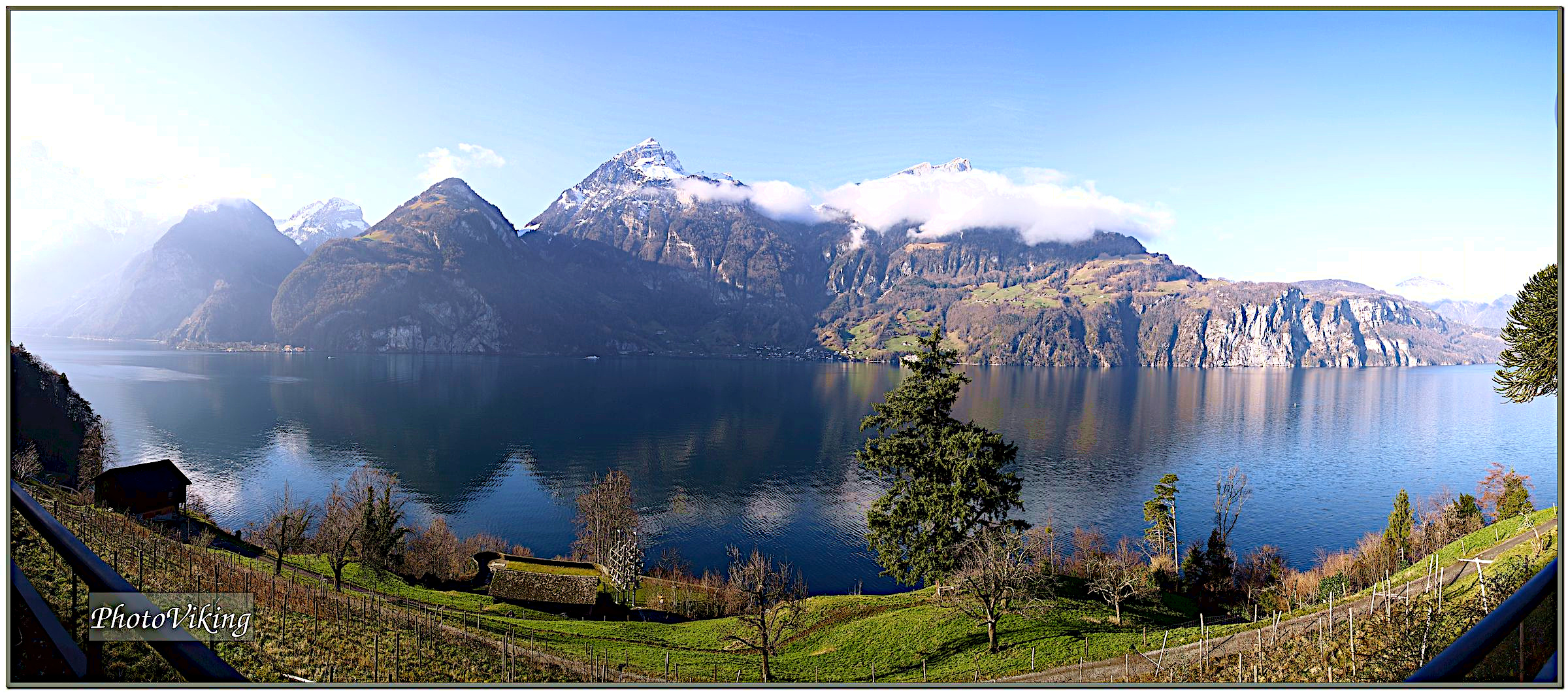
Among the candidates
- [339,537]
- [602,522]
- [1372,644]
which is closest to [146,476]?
[339,537]

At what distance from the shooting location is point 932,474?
63.7ft

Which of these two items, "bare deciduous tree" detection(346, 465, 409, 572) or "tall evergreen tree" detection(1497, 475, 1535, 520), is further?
"bare deciduous tree" detection(346, 465, 409, 572)

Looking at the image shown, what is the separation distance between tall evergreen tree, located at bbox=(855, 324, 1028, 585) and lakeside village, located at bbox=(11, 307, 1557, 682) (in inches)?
3.1

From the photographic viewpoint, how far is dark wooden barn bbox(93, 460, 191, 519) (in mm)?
28266

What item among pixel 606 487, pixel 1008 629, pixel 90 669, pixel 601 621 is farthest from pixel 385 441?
pixel 90 669

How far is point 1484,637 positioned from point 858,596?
2516 cm

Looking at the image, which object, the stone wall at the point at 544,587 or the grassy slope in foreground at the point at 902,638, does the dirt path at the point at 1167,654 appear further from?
the stone wall at the point at 544,587

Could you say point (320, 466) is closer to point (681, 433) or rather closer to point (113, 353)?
point (681, 433)

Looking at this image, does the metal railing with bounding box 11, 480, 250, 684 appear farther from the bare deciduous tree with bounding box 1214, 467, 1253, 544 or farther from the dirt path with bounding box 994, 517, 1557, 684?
the bare deciduous tree with bounding box 1214, 467, 1253, 544

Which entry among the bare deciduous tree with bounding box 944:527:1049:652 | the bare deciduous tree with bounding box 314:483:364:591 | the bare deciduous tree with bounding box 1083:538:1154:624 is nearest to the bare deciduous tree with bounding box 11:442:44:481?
the bare deciduous tree with bounding box 314:483:364:591

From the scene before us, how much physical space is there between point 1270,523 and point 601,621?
156 feet

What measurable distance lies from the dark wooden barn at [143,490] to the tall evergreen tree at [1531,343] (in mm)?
44934

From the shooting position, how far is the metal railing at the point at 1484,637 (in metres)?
2.56

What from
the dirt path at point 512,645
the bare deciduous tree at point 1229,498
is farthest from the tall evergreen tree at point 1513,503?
the dirt path at point 512,645
